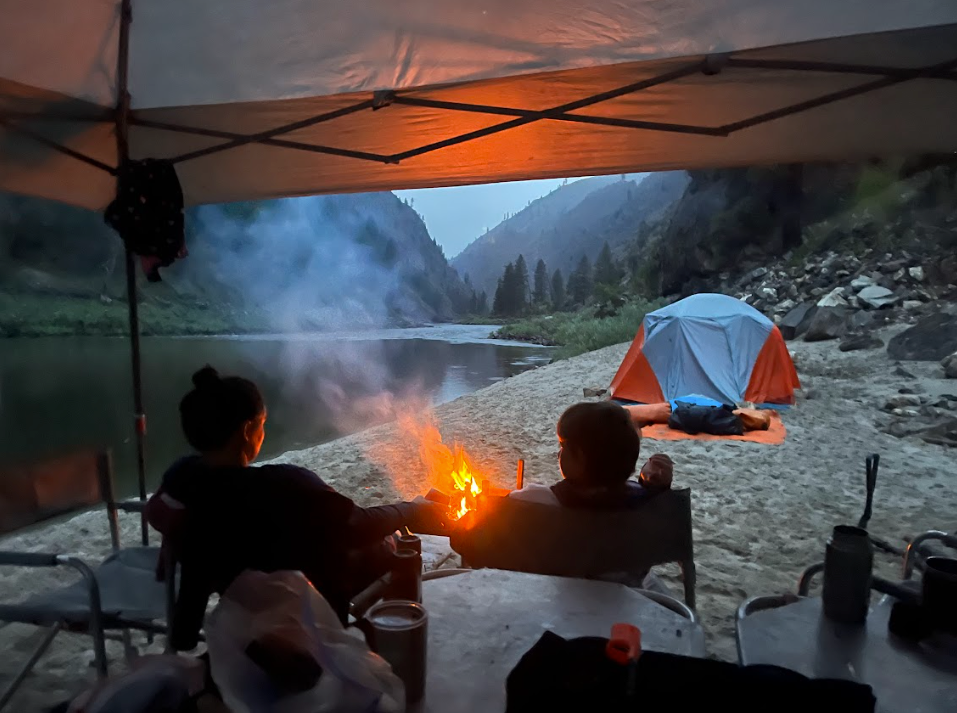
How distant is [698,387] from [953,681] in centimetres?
729

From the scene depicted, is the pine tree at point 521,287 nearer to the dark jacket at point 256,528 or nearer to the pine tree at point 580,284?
the pine tree at point 580,284

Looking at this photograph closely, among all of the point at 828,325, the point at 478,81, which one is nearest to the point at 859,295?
the point at 828,325

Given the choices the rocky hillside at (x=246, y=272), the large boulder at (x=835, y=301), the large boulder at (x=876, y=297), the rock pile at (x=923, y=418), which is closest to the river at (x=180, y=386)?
the rocky hillside at (x=246, y=272)

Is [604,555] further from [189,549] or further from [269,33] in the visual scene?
[269,33]

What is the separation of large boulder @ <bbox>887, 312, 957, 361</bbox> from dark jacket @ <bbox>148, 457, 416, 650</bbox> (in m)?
11.4

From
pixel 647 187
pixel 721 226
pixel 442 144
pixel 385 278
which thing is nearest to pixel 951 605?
pixel 442 144

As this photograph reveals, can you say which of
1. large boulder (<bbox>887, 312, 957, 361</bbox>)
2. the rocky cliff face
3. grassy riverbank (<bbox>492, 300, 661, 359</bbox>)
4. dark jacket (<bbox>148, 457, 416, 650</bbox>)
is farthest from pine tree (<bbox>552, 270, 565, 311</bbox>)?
dark jacket (<bbox>148, 457, 416, 650</bbox>)

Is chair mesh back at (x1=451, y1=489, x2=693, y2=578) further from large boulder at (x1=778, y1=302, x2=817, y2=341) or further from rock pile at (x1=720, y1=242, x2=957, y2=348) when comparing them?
large boulder at (x1=778, y1=302, x2=817, y2=341)

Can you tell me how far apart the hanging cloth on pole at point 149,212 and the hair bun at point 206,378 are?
4.64 feet

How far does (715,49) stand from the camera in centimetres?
190

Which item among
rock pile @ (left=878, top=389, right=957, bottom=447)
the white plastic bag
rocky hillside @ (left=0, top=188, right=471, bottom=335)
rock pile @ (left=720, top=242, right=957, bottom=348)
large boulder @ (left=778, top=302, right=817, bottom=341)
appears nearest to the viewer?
the white plastic bag

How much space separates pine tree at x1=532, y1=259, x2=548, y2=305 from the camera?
196ft

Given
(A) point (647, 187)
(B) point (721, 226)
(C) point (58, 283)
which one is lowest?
(C) point (58, 283)

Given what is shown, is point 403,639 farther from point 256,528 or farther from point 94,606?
point 94,606
